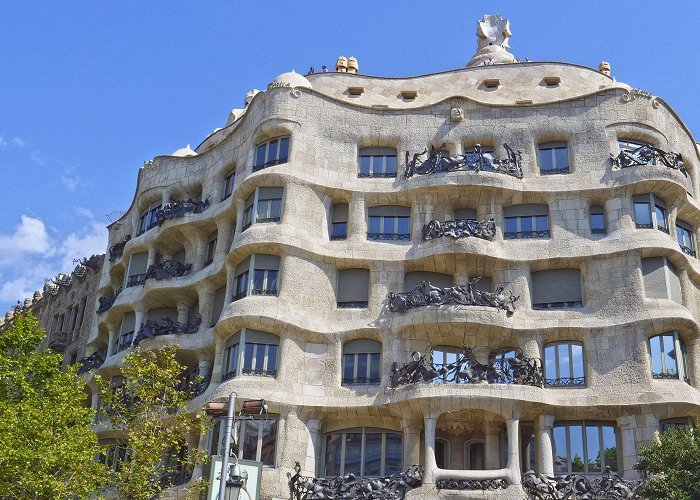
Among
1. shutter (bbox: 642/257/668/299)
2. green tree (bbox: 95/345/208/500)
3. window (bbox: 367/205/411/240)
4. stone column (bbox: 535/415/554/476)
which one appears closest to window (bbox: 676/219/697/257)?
shutter (bbox: 642/257/668/299)

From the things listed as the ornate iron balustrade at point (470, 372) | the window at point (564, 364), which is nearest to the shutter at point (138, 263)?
the ornate iron balustrade at point (470, 372)

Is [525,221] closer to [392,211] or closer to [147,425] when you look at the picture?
[392,211]

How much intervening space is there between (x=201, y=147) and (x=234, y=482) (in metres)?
28.2

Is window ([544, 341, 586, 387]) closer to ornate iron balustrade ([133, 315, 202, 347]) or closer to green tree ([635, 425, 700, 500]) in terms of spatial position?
green tree ([635, 425, 700, 500])

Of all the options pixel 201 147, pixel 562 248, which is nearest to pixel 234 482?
pixel 562 248

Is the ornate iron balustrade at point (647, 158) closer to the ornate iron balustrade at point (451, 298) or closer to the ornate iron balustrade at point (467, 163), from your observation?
the ornate iron balustrade at point (467, 163)

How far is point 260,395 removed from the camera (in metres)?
32.4

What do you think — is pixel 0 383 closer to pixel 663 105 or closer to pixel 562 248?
pixel 562 248

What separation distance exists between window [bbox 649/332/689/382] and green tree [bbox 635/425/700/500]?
187 inches

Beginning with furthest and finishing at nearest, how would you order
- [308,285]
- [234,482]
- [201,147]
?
[201,147] → [308,285] → [234,482]

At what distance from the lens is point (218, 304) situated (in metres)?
37.8

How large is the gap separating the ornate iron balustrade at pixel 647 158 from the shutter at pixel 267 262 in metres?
13.4

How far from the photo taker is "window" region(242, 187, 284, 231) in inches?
1426

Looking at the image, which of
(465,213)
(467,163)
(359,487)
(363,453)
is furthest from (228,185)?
(359,487)
